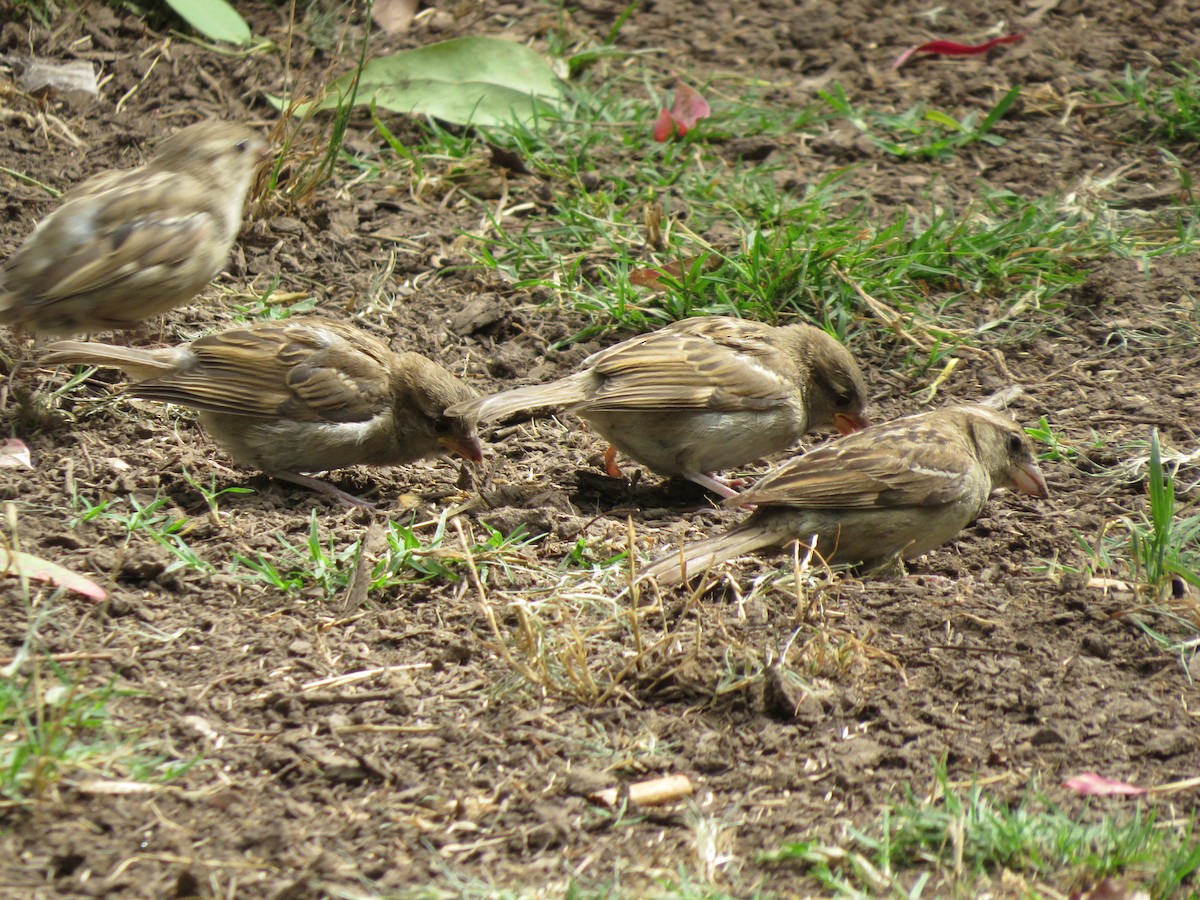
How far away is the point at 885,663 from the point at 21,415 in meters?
3.72

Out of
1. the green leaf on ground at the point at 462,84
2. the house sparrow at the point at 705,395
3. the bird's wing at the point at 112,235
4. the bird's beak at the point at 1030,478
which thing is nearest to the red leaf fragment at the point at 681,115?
the green leaf on ground at the point at 462,84

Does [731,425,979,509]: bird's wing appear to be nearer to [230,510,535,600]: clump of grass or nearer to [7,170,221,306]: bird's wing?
[230,510,535,600]: clump of grass

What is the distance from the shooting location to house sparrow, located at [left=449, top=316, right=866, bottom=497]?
6246 mm

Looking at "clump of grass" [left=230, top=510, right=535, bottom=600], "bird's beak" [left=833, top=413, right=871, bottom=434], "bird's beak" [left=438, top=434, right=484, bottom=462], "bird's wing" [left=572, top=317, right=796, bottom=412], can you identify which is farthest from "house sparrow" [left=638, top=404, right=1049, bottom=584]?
"bird's beak" [left=438, top=434, right=484, bottom=462]

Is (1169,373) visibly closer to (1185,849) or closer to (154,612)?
(1185,849)

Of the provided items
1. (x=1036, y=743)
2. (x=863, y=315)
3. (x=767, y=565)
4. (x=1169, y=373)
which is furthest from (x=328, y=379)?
(x=1169, y=373)

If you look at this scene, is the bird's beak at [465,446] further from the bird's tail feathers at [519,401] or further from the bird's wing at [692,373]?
the bird's wing at [692,373]

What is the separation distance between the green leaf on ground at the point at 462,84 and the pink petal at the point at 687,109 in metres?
0.75

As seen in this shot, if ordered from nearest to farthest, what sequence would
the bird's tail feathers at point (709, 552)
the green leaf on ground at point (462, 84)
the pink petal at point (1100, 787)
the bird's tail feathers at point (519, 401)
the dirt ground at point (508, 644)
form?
the dirt ground at point (508, 644) → the pink petal at point (1100, 787) → the bird's tail feathers at point (709, 552) → the bird's tail feathers at point (519, 401) → the green leaf on ground at point (462, 84)

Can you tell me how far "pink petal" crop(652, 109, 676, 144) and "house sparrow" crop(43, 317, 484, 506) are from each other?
2773 millimetres

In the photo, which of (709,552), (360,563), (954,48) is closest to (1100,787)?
(709,552)

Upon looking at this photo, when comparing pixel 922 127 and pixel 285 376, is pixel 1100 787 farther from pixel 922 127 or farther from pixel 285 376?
pixel 922 127

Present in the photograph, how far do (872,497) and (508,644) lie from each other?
5.59 ft

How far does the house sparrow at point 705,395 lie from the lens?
20.5ft
